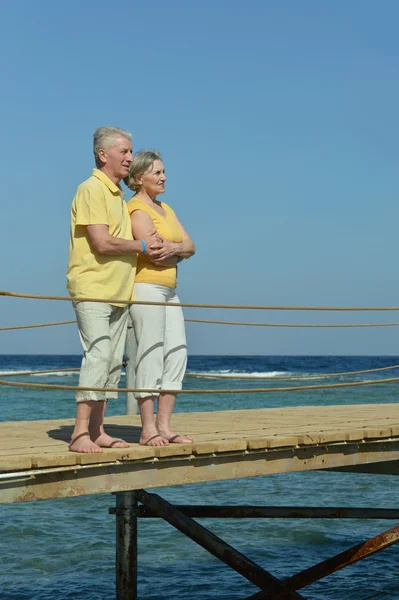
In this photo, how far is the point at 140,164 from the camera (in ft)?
18.6

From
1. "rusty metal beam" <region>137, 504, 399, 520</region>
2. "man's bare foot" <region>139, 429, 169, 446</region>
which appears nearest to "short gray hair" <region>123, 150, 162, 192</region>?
"man's bare foot" <region>139, 429, 169, 446</region>

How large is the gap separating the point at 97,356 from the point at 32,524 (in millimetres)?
7573

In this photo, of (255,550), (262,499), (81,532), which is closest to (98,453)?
(255,550)

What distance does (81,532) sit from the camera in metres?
11.8

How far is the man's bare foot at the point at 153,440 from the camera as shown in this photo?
5.62 metres

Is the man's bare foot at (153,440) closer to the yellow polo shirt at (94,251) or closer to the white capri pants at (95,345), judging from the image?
the white capri pants at (95,345)

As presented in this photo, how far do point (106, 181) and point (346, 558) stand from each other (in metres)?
3.78

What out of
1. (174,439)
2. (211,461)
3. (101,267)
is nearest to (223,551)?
(211,461)

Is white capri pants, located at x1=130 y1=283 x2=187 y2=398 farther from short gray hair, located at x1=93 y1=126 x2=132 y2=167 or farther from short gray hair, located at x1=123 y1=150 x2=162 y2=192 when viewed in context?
short gray hair, located at x1=93 y1=126 x2=132 y2=167

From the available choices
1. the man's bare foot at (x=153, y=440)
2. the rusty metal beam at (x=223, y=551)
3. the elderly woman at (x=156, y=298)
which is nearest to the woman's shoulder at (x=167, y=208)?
the elderly woman at (x=156, y=298)

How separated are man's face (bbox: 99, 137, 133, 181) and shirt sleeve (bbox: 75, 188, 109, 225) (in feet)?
0.76

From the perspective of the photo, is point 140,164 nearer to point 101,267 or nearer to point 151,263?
point 151,263

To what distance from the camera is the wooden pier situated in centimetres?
509

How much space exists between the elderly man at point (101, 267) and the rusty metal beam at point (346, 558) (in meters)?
2.69
